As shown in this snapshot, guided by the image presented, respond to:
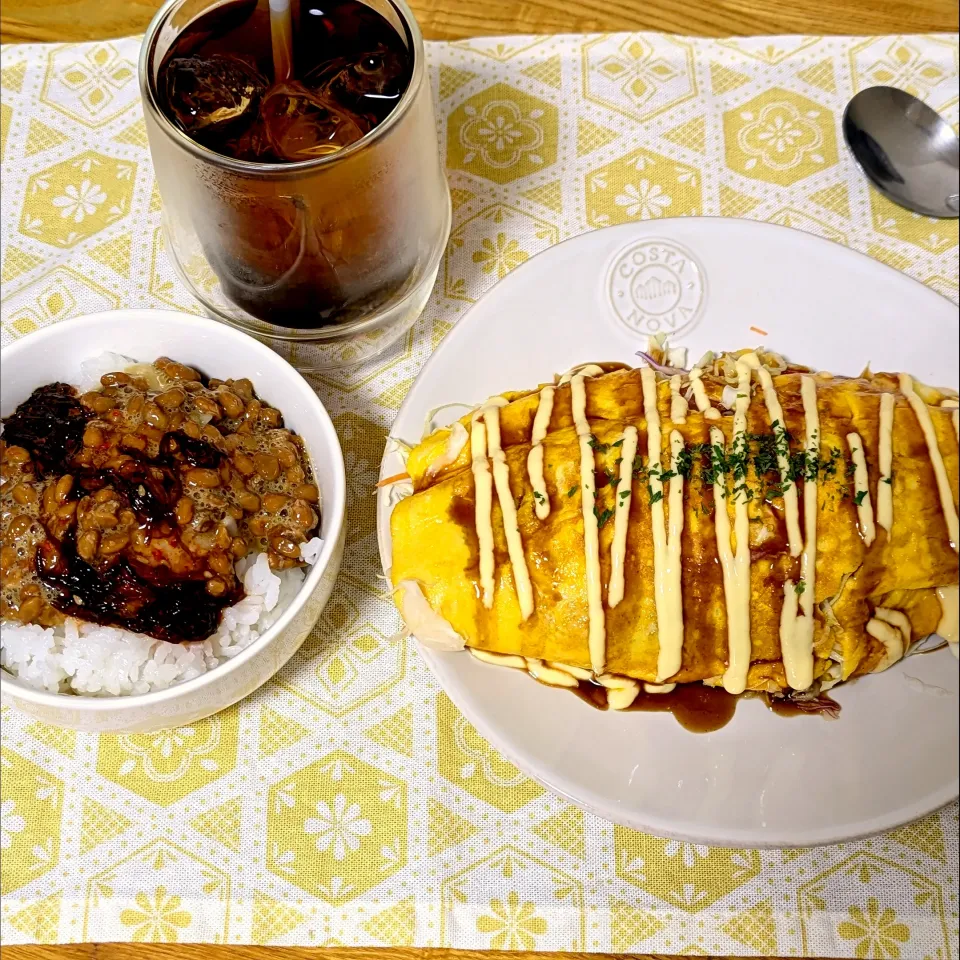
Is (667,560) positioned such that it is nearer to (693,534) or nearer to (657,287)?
(693,534)

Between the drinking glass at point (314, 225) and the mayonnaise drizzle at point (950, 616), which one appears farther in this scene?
the drinking glass at point (314, 225)

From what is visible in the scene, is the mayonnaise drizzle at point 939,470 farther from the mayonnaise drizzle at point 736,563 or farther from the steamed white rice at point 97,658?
the steamed white rice at point 97,658

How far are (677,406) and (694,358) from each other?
0.93 feet

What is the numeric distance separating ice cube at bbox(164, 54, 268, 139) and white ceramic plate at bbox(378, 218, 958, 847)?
Answer: 44 cm

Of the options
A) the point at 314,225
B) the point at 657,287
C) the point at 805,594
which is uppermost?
the point at 314,225

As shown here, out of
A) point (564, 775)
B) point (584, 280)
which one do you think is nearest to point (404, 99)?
point (584, 280)

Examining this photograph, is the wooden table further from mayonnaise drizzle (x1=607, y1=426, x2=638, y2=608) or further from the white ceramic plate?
mayonnaise drizzle (x1=607, y1=426, x2=638, y2=608)

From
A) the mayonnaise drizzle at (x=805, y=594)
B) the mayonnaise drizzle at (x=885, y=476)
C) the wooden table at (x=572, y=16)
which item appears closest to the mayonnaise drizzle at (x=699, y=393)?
the mayonnaise drizzle at (x=805, y=594)

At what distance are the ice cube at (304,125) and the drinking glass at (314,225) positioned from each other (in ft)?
0.18

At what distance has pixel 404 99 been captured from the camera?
1294 millimetres

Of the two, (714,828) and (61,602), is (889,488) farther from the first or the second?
(61,602)

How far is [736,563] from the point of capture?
1201 mm

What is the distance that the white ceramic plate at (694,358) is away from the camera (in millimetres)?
1248

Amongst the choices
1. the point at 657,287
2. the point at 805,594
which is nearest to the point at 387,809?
the point at 805,594
